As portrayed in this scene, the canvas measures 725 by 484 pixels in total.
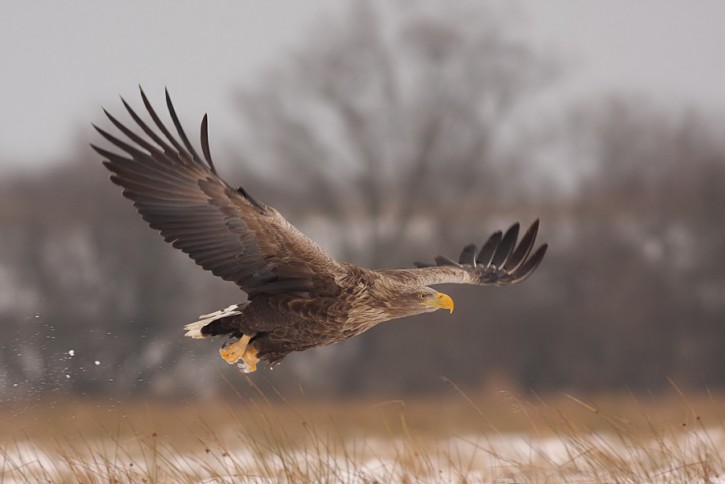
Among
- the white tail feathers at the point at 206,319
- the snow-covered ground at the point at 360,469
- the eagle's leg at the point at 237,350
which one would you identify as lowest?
the snow-covered ground at the point at 360,469

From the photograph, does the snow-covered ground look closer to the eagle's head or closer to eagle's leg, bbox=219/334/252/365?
eagle's leg, bbox=219/334/252/365

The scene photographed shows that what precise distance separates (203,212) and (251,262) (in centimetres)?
44

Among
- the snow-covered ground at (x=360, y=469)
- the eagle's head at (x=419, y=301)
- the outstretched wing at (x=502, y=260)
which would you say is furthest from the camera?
the outstretched wing at (x=502, y=260)

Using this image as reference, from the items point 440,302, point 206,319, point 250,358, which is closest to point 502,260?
point 440,302

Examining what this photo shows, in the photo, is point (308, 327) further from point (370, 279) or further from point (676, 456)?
point (676, 456)

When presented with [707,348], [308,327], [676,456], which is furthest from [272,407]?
[707,348]

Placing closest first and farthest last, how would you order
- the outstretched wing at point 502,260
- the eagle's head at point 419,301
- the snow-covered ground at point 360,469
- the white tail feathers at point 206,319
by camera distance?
1. the snow-covered ground at point 360,469
2. the eagle's head at point 419,301
3. the white tail feathers at point 206,319
4. the outstretched wing at point 502,260

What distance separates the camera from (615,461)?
5551 mm

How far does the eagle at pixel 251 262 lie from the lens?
18.5 ft

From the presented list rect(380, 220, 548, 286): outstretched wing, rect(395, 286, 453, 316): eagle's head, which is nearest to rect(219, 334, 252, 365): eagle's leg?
rect(395, 286, 453, 316): eagle's head

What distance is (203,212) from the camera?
18.7 ft

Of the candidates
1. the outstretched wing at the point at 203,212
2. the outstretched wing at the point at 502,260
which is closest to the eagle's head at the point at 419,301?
the outstretched wing at the point at 203,212

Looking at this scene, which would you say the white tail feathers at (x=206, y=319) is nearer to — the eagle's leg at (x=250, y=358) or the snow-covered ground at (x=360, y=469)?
the eagle's leg at (x=250, y=358)

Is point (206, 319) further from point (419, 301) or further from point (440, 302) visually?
point (440, 302)
